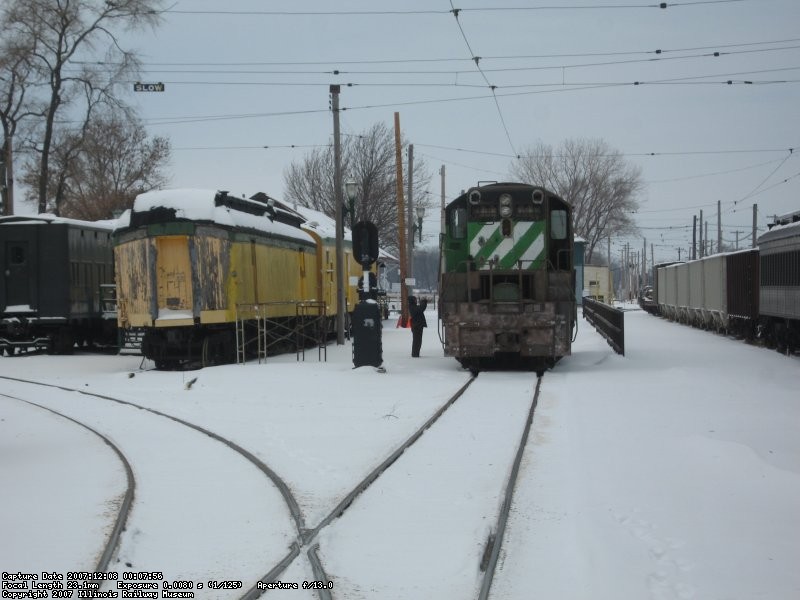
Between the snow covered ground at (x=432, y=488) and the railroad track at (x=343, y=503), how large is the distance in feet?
0.23

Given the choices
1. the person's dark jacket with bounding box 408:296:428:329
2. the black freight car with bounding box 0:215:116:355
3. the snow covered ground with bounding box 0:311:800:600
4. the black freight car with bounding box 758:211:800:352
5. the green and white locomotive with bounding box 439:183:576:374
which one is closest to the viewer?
the snow covered ground with bounding box 0:311:800:600

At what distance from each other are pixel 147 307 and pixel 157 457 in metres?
10.7

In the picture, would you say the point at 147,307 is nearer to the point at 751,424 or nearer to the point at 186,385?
the point at 186,385

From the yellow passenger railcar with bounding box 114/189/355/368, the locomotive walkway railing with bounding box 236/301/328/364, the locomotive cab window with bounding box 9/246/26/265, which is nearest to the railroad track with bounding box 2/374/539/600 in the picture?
the yellow passenger railcar with bounding box 114/189/355/368

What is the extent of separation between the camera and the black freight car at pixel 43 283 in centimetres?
2709

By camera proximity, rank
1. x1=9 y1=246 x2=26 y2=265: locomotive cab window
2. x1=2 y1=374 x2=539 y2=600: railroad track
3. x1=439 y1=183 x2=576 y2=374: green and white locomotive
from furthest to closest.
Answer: x1=9 y1=246 x2=26 y2=265: locomotive cab window
x1=439 y1=183 x2=576 y2=374: green and white locomotive
x1=2 y1=374 x2=539 y2=600: railroad track

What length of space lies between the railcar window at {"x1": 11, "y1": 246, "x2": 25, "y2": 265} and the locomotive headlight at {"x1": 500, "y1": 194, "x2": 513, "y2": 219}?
48.5 ft

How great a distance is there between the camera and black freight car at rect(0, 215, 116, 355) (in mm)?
27094

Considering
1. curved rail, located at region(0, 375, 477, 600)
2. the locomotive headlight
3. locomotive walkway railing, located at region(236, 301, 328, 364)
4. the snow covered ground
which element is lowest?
the snow covered ground

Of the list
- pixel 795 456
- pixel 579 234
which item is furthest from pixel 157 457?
pixel 579 234

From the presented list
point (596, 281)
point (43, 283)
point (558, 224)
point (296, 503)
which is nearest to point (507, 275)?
point (558, 224)

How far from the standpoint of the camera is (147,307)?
67.3 ft

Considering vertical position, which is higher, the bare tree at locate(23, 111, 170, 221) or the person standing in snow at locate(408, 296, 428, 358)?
the bare tree at locate(23, 111, 170, 221)

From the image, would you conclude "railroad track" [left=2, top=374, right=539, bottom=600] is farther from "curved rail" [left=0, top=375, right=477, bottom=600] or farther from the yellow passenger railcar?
the yellow passenger railcar
